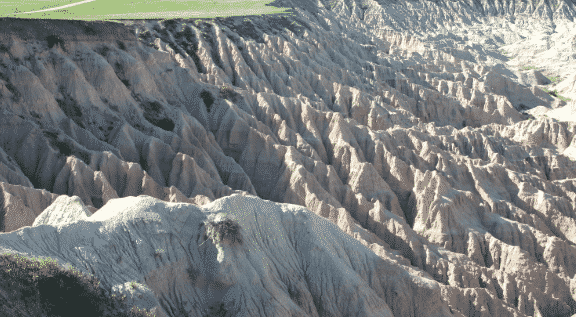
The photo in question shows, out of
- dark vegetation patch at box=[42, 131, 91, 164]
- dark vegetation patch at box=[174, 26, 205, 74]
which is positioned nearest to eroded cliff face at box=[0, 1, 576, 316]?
dark vegetation patch at box=[42, 131, 91, 164]

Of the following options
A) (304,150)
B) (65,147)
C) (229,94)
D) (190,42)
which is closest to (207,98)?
(229,94)

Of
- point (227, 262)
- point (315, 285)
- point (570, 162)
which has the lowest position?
point (570, 162)

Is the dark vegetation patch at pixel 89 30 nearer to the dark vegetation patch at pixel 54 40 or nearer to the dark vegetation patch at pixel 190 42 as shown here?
the dark vegetation patch at pixel 54 40

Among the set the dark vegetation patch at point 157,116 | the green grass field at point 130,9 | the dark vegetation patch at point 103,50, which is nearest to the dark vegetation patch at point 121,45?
the dark vegetation patch at point 103,50

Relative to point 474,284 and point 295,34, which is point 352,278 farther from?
point 295,34

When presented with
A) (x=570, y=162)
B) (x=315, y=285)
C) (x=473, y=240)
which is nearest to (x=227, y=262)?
(x=315, y=285)
